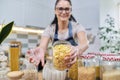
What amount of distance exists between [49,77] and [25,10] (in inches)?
60.7

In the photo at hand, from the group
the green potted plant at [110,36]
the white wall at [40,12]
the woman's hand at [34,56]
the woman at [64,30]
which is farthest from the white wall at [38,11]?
the woman's hand at [34,56]

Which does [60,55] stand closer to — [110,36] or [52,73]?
[52,73]

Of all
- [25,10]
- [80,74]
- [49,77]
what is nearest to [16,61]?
[49,77]

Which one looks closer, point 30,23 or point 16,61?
point 16,61

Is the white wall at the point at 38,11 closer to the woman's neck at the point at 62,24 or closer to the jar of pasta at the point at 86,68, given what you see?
the woman's neck at the point at 62,24

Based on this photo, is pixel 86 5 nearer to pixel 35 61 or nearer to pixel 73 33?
pixel 73 33

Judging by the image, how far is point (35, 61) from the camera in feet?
2.75

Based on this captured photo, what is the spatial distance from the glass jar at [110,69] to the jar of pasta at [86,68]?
44 millimetres

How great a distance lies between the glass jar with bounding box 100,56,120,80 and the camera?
70 cm

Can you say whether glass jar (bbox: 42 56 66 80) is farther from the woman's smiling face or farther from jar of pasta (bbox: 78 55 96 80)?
the woman's smiling face

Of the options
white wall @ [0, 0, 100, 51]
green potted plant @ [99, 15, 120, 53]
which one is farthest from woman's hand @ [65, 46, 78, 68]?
green potted plant @ [99, 15, 120, 53]

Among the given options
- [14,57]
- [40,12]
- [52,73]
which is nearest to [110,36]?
[40,12]

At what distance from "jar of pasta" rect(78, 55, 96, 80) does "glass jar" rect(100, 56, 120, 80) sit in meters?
0.04

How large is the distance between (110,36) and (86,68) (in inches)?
74.9
